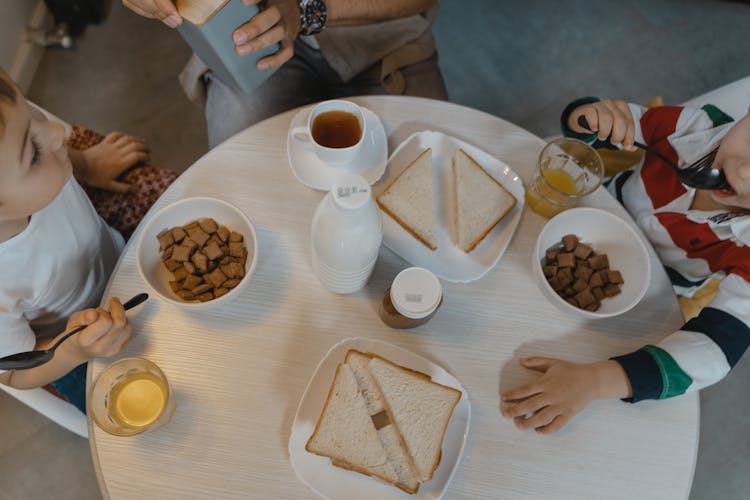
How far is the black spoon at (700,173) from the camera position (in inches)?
37.3

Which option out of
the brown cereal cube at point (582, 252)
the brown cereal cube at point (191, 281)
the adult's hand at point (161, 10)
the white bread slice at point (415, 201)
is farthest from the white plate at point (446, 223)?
the adult's hand at point (161, 10)

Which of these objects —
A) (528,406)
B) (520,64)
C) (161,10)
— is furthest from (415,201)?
(520,64)

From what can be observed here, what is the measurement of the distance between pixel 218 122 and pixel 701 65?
1.86 m

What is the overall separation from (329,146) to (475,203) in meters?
0.29

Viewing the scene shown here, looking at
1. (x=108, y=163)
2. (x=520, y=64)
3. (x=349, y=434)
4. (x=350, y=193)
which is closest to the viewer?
(x=350, y=193)

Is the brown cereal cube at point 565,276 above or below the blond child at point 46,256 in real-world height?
below

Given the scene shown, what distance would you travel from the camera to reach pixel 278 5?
111 centimetres

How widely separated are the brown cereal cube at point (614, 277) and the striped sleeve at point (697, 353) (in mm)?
120

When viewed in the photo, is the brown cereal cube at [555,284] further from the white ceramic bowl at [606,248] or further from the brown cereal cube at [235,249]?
the brown cereal cube at [235,249]

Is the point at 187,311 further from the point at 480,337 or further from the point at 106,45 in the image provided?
the point at 106,45

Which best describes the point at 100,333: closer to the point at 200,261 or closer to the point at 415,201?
the point at 200,261

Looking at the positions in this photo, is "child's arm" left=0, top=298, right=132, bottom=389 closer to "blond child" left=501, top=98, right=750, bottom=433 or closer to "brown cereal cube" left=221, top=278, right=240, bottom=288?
"brown cereal cube" left=221, top=278, right=240, bottom=288

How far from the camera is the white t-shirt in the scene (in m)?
0.86

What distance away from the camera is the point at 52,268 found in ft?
3.07
